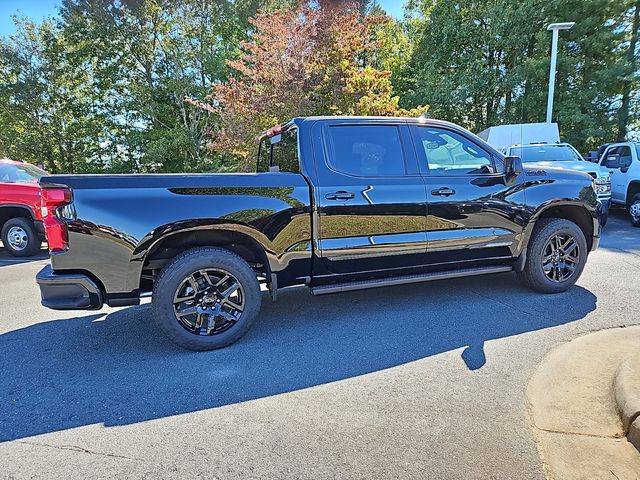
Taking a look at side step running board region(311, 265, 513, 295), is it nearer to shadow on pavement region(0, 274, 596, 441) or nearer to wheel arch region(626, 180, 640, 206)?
shadow on pavement region(0, 274, 596, 441)

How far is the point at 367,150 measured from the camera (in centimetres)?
402

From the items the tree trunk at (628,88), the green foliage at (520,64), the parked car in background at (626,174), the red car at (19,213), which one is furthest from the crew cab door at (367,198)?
the tree trunk at (628,88)

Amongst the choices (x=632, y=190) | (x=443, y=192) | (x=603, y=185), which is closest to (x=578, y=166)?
(x=603, y=185)

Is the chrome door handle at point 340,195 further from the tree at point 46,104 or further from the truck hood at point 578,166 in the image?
the tree at point 46,104

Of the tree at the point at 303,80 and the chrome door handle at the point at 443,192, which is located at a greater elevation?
the tree at the point at 303,80

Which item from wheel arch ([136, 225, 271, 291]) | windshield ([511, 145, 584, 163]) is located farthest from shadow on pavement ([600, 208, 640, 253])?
wheel arch ([136, 225, 271, 291])

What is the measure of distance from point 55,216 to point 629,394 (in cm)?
412

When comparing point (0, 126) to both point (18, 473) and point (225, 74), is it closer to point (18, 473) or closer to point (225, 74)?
point (225, 74)

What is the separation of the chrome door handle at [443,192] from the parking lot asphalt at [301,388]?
1212 mm

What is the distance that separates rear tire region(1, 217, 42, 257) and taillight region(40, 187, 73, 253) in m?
5.83

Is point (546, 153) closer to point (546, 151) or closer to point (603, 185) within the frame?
point (546, 151)

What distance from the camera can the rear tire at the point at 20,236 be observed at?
25.9 ft

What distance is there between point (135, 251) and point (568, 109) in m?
19.3

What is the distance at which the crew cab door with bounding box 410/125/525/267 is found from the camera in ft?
13.6
